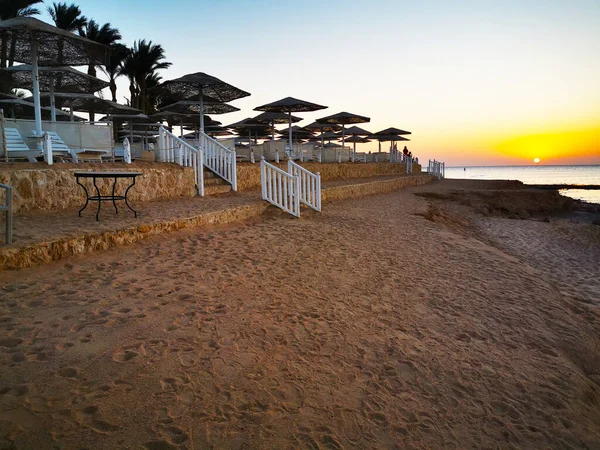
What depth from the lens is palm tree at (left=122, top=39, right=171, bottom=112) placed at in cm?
2802

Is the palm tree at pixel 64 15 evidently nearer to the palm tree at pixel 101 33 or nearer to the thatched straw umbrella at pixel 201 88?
the palm tree at pixel 101 33

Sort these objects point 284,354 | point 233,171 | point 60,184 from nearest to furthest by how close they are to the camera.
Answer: point 284,354 < point 60,184 < point 233,171

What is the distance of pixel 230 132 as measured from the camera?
25.5 metres

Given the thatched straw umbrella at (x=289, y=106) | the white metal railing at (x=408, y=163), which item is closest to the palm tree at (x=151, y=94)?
the thatched straw umbrella at (x=289, y=106)

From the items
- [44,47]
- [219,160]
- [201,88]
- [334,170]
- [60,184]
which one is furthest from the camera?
[334,170]

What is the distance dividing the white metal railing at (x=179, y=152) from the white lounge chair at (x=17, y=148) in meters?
2.97

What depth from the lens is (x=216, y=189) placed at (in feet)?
34.7

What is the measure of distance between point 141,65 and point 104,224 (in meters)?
27.2

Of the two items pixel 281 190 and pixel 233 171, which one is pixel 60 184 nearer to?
pixel 281 190

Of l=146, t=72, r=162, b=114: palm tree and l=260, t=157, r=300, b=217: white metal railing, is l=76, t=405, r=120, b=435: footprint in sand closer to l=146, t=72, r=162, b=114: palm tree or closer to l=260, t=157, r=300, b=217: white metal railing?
l=260, t=157, r=300, b=217: white metal railing

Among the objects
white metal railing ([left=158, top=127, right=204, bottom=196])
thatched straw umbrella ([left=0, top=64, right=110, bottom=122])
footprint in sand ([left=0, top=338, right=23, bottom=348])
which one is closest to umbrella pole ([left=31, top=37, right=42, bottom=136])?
thatched straw umbrella ([left=0, top=64, right=110, bottom=122])

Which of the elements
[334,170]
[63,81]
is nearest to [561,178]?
[334,170]

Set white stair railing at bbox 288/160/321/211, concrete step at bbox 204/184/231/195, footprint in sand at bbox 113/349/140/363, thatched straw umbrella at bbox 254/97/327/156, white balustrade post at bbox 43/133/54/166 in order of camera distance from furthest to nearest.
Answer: thatched straw umbrella at bbox 254/97/327/156
concrete step at bbox 204/184/231/195
white stair railing at bbox 288/160/321/211
white balustrade post at bbox 43/133/54/166
footprint in sand at bbox 113/349/140/363

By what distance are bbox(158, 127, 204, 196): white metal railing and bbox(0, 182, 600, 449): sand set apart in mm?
4648
